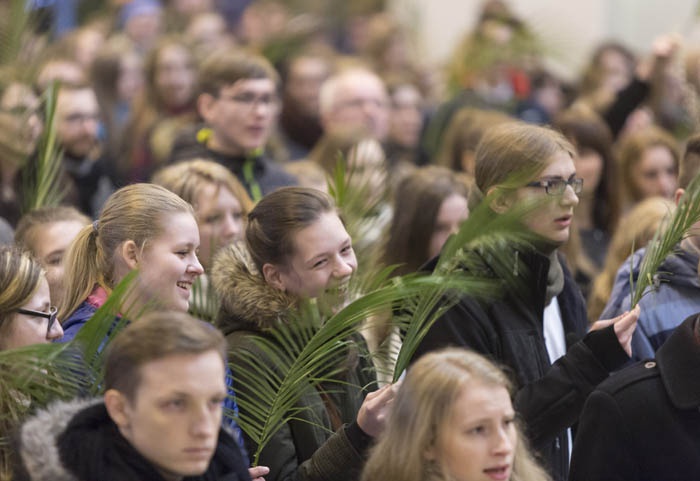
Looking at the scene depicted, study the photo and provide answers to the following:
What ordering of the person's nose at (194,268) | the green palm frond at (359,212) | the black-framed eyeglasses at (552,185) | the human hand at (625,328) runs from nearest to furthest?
1. the human hand at (625,328)
2. the person's nose at (194,268)
3. the black-framed eyeglasses at (552,185)
4. the green palm frond at (359,212)

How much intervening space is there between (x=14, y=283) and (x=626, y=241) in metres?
2.80

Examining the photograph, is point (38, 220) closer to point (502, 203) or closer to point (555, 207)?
point (502, 203)

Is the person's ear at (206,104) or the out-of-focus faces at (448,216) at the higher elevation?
the person's ear at (206,104)

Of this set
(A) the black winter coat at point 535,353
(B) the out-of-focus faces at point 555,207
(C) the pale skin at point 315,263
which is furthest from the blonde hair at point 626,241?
(C) the pale skin at point 315,263

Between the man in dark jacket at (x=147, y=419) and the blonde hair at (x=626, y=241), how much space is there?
8.64ft

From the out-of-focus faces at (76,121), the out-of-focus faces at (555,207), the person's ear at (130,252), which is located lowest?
the out-of-focus faces at (76,121)

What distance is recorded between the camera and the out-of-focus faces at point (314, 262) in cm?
410

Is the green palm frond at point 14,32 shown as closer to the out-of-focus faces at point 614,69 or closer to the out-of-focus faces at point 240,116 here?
the out-of-focus faces at point 240,116

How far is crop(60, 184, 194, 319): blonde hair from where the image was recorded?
3.96m

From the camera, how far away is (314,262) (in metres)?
4.10

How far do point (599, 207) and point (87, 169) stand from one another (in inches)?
113

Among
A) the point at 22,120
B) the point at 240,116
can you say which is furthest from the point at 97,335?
the point at 240,116

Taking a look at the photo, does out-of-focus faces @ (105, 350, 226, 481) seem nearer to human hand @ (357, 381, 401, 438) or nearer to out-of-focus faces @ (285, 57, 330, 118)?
human hand @ (357, 381, 401, 438)

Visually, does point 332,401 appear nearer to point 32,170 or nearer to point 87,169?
point 32,170
